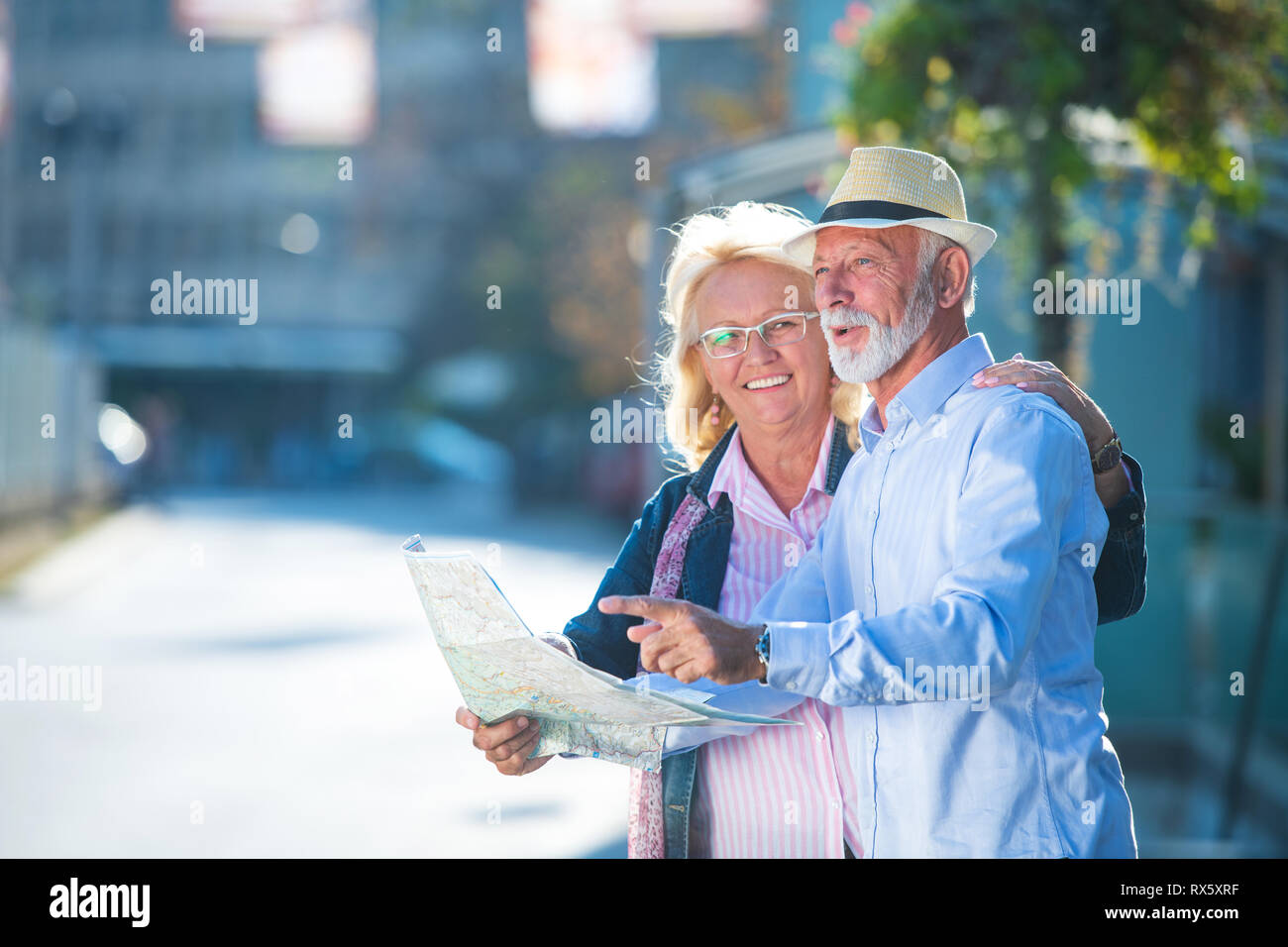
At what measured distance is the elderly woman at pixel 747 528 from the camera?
2.46m

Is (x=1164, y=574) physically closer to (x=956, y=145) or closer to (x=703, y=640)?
(x=956, y=145)

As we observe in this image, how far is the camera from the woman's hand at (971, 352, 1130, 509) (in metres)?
2.16

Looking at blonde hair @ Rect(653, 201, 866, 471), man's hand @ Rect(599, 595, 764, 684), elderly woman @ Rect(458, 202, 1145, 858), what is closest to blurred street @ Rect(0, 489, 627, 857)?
blonde hair @ Rect(653, 201, 866, 471)

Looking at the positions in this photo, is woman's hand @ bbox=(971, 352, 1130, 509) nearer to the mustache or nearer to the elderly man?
the elderly man

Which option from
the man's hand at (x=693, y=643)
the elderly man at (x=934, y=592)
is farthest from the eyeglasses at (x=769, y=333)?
the man's hand at (x=693, y=643)

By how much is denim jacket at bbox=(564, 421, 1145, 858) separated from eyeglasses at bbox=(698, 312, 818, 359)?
0.64 feet

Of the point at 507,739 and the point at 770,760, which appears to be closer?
the point at 507,739

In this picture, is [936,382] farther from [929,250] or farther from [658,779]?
[658,779]

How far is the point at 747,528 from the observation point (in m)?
2.59

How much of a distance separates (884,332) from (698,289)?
0.43 meters

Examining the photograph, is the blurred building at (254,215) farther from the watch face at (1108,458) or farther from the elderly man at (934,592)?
the watch face at (1108,458)

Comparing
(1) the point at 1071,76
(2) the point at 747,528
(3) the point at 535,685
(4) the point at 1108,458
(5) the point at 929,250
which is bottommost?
(3) the point at 535,685

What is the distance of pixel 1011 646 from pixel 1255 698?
5.09 metres

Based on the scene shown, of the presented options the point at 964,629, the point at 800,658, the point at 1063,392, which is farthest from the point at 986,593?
the point at 1063,392
